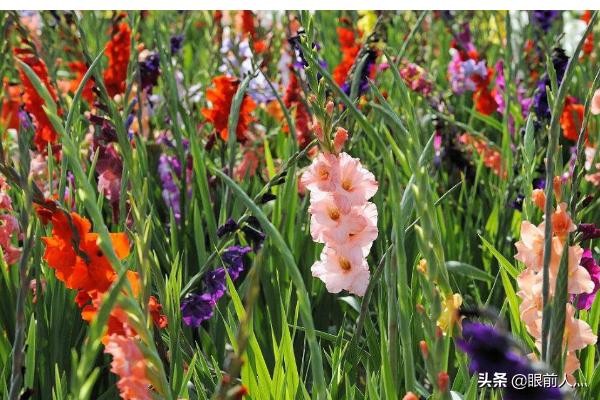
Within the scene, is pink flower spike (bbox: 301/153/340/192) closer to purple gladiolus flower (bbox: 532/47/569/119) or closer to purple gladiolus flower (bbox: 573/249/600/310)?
purple gladiolus flower (bbox: 573/249/600/310)

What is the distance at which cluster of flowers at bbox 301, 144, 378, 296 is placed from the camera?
1.04 metres

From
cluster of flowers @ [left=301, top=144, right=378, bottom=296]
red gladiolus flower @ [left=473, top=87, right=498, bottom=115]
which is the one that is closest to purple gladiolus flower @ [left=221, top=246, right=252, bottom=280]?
cluster of flowers @ [left=301, top=144, right=378, bottom=296]

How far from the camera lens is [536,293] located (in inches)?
37.9

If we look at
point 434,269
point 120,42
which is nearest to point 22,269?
point 434,269

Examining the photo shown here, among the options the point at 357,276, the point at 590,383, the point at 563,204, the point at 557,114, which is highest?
the point at 557,114

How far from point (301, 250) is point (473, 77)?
121 centimetres

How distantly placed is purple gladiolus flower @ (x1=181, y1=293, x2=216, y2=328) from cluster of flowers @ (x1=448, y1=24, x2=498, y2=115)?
5.30 feet

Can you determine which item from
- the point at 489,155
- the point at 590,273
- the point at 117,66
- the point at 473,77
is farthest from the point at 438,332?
the point at 473,77

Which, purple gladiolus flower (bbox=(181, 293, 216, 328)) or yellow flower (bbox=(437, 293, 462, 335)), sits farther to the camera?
purple gladiolus flower (bbox=(181, 293, 216, 328))

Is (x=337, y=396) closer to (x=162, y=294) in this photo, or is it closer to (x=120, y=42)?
(x=162, y=294)

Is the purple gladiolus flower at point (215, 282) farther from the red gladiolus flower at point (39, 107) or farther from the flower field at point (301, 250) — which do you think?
the red gladiolus flower at point (39, 107)

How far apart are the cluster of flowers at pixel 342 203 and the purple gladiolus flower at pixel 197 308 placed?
0.41 m

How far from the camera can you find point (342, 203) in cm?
→ 104

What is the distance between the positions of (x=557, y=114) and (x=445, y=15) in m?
3.09
